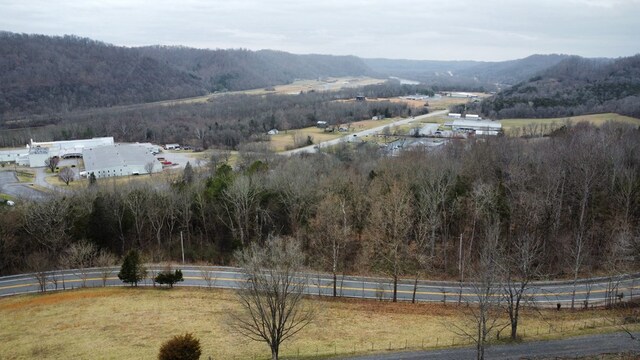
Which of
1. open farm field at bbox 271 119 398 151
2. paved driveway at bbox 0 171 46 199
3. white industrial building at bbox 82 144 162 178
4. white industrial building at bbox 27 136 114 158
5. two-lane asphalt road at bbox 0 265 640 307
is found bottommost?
two-lane asphalt road at bbox 0 265 640 307

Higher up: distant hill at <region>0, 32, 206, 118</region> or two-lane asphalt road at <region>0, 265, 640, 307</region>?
distant hill at <region>0, 32, 206, 118</region>

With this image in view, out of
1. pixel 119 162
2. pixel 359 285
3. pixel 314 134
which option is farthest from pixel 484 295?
pixel 314 134

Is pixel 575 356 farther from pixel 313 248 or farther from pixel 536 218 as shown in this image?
pixel 313 248

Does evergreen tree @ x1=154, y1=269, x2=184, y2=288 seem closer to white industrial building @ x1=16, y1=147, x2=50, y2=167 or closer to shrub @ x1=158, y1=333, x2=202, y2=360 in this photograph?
shrub @ x1=158, y1=333, x2=202, y2=360

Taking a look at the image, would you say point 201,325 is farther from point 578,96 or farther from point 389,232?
point 578,96

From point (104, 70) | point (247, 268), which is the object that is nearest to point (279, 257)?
point (247, 268)

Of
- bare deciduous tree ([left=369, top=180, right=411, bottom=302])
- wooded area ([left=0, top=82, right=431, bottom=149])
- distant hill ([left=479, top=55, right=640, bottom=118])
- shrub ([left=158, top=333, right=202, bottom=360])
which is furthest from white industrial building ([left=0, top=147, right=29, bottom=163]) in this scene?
distant hill ([left=479, top=55, right=640, bottom=118])

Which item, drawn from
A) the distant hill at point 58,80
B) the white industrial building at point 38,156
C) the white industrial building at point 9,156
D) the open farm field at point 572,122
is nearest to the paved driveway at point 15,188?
the white industrial building at point 38,156
